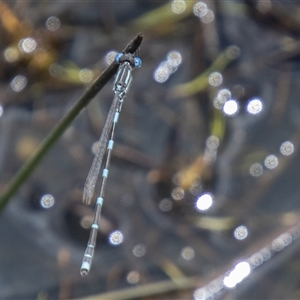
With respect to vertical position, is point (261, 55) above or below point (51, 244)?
above

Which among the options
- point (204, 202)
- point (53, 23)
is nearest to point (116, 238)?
point (204, 202)

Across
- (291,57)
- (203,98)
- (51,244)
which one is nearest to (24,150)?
(51,244)

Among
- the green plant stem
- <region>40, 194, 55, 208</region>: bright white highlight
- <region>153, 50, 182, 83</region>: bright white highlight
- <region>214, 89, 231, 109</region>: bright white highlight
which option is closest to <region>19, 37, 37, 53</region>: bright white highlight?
<region>153, 50, 182, 83</region>: bright white highlight

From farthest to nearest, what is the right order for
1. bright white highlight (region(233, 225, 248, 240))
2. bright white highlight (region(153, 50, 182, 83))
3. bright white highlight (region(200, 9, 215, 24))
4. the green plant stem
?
bright white highlight (region(200, 9, 215, 24)) → bright white highlight (region(153, 50, 182, 83)) → bright white highlight (region(233, 225, 248, 240)) → the green plant stem

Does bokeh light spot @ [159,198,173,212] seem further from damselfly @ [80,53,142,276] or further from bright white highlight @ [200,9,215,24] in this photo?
bright white highlight @ [200,9,215,24]

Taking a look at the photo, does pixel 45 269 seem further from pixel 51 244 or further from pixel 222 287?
pixel 222 287

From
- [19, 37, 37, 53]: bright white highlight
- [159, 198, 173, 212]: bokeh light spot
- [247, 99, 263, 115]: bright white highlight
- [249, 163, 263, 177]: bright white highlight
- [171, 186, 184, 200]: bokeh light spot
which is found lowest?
[159, 198, 173, 212]: bokeh light spot

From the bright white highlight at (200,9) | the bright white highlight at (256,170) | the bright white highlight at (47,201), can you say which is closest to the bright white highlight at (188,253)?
the bright white highlight at (256,170)
